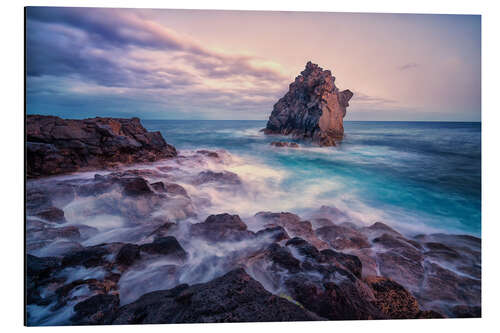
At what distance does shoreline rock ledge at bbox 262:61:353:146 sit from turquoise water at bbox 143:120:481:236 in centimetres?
35

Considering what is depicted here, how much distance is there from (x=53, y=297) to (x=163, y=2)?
146 inches

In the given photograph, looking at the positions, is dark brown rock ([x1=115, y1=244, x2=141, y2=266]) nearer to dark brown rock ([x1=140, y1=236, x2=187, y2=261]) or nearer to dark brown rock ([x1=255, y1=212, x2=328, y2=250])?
dark brown rock ([x1=140, y1=236, x2=187, y2=261])

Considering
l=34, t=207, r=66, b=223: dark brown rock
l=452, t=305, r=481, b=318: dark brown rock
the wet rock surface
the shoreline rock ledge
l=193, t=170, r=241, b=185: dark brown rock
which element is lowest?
l=452, t=305, r=481, b=318: dark brown rock

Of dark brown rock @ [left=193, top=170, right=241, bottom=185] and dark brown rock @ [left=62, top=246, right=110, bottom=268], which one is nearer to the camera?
dark brown rock @ [left=62, top=246, right=110, bottom=268]

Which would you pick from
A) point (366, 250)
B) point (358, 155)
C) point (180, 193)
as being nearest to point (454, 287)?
point (366, 250)

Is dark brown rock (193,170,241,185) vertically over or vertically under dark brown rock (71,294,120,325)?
over

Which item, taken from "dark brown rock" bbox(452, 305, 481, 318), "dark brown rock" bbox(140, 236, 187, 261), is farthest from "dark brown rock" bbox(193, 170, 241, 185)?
"dark brown rock" bbox(452, 305, 481, 318)

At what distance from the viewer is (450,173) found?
126 inches

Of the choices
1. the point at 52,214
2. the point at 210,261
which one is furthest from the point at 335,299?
the point at 52,214

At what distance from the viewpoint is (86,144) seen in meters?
3.65

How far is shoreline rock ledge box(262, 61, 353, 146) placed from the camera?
3.90m

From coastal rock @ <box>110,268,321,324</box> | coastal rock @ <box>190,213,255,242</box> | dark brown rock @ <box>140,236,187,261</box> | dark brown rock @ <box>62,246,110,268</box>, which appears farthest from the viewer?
coastal rock @ <box>190,213,255,242</box>

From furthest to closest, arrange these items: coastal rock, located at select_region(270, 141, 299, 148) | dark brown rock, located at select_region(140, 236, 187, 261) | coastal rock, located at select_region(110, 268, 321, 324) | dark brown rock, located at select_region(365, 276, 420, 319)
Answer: coastal rock, located at select_region(270, 141, 299, 148) → dark brown rock, located at select_region(140, 236, 187, 261) → dark brown rock, located at select_region(365, 276, 420, 319) → coastal rock, located at select_region(110, 268, 321, 324)

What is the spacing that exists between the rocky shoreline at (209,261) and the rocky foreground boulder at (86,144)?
5.6 inches
